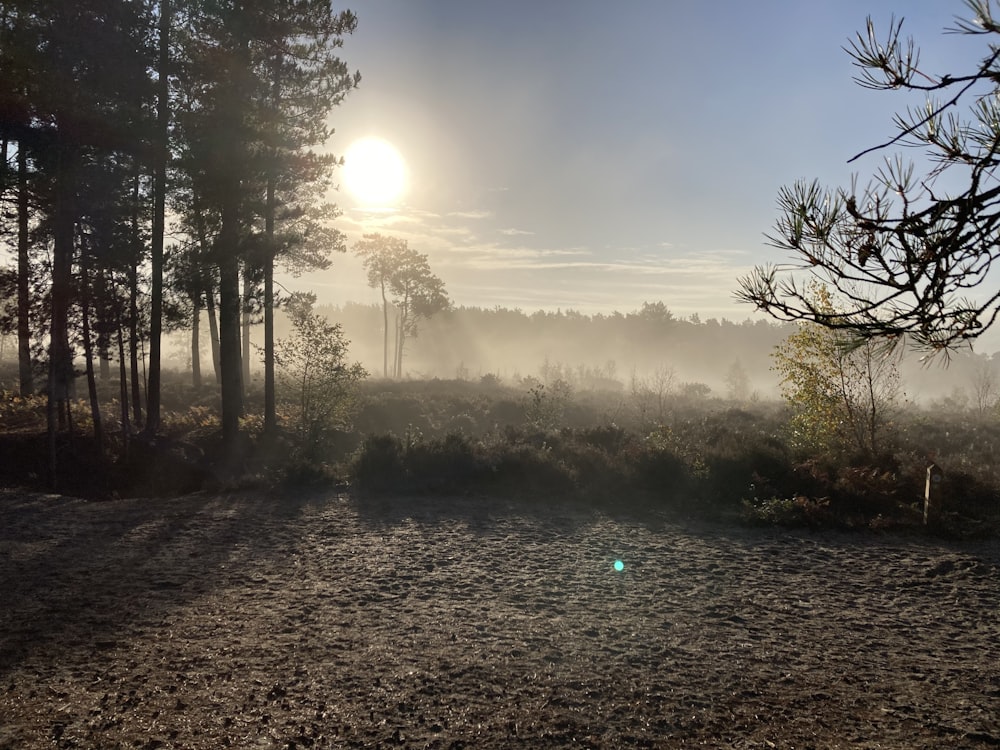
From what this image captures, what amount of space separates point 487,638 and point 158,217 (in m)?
13.8

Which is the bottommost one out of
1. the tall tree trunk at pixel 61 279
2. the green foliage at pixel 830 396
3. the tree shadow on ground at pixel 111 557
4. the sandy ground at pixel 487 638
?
the sandy ground at pixel 487 638

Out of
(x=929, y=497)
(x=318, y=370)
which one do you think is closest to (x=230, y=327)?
(x=318, y=370)

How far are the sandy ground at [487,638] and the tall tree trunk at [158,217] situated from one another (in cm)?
676

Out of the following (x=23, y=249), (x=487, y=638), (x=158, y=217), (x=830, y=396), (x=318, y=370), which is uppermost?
(x=158, y=217)

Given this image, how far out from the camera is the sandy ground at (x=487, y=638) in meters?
3.90

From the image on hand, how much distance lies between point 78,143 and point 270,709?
12321 millimetres

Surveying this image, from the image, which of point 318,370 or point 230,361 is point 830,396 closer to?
point 318,370

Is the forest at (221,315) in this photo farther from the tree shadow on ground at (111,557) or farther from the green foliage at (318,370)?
the tree shadow on ground at (111,557)

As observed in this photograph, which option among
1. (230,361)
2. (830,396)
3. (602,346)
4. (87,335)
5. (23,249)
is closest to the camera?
(830,396)

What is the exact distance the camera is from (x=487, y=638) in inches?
204

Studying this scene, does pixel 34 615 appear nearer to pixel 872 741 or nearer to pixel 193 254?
pixel 872 741

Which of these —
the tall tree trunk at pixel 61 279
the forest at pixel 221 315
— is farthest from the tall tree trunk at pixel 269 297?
the tall tree trunk at pixel 61 279

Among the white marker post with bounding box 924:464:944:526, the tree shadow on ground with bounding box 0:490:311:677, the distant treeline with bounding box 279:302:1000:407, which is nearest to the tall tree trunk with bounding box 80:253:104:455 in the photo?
the tree shadow on ground with bounding box 0:490:311:677

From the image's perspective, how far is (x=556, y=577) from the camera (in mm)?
6809
